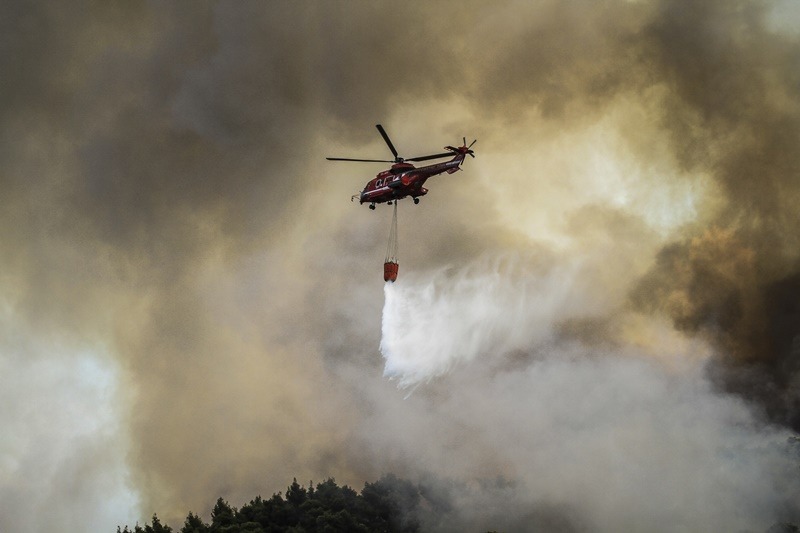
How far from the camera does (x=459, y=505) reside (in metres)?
128

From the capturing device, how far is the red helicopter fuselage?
102 metres

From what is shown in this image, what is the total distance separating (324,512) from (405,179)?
40749 mm

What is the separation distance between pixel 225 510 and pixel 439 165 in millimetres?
49682

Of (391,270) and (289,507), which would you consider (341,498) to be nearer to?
(289,507)

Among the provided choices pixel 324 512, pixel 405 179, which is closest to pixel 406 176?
pixel 405 179

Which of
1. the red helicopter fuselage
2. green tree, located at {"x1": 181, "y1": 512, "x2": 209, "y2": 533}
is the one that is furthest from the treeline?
the red helicopter fuselage

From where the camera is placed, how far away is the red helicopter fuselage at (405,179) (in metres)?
102

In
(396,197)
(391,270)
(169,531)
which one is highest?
(396,197)

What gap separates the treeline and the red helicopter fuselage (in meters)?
37.4

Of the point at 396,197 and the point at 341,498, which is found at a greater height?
the point at 396,197

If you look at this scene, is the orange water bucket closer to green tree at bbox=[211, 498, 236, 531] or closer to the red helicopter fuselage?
the red helicopter fuselage

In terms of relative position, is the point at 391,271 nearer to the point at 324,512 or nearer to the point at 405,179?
the point at 405,179

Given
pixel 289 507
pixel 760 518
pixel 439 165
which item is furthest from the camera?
pixel 289 507

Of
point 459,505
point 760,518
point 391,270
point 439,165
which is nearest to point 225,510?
point 459,505
